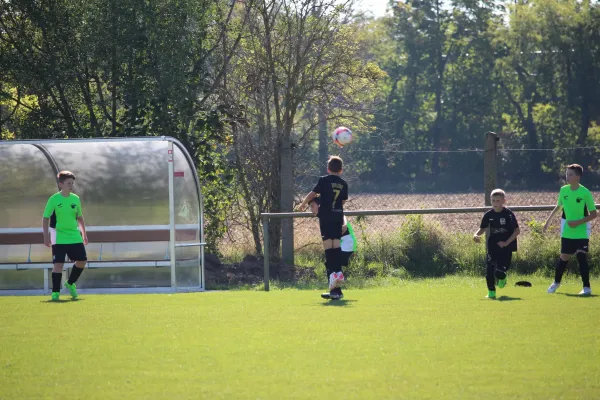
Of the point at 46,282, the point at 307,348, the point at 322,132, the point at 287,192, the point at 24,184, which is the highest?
the point at 322,132

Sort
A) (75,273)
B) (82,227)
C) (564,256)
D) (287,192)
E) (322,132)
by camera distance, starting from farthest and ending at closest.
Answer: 1. (322,132)
2. (287,192)
3. (75,273)
4. (82,227)
5. (564,256)

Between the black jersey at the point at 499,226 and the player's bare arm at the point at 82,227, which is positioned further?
the player's bare arm at the point at 82,227

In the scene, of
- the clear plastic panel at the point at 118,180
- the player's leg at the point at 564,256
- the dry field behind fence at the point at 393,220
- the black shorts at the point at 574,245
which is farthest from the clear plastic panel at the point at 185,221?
the black shorts at the point at 574,245

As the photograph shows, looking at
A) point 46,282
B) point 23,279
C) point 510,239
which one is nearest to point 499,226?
point 510,239

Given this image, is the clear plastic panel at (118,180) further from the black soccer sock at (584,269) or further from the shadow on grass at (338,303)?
the black soccer sock at (584,269)

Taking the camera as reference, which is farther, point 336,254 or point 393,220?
point 393,220

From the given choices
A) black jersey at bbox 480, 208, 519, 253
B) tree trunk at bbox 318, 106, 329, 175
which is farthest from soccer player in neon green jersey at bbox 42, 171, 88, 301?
tree trunk at bbox 318, 106, 329, 175

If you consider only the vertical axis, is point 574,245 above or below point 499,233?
below

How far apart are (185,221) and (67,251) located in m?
2.89

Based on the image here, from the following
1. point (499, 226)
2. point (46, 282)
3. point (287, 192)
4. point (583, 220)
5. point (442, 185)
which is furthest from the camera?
point (442, 185)

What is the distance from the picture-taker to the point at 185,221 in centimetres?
1520

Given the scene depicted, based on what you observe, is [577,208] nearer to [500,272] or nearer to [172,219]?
[500,272]

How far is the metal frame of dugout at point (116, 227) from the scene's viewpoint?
48.6 ft

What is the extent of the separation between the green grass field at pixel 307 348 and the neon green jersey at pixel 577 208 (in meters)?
0.91
